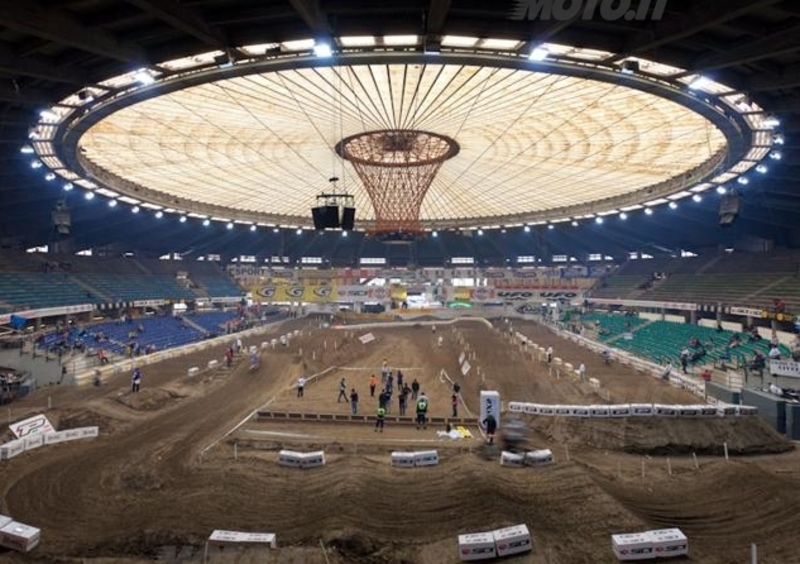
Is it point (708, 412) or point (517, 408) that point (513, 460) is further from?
point (708, 412)

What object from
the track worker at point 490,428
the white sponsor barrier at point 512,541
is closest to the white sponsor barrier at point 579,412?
the track worker at point 490,428

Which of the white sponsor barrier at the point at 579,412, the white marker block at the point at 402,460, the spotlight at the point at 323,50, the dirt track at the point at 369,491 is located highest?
the spotlight at the point at 323,50

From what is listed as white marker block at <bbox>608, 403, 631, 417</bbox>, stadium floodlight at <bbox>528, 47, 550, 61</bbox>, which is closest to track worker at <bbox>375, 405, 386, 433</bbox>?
white marker block at <bbox>608, 403, 631, 417</bbox>

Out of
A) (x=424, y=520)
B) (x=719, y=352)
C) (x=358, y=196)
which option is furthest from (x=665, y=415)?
(x=358, y=196)

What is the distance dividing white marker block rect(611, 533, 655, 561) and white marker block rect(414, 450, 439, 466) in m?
6.59

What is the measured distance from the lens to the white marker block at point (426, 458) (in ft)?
51.1

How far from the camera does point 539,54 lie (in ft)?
46.2

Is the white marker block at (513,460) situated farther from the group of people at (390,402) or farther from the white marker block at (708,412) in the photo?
the white marker block at (708,412)

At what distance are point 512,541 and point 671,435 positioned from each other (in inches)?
488

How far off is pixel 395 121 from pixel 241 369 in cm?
1979

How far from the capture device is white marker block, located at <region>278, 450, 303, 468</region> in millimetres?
15416

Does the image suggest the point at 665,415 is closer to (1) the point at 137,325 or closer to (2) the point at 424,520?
(2) the point at 424,520

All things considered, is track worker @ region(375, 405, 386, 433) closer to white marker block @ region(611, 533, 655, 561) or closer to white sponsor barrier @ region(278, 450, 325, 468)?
white sponsor barrier @ region(278, 450, 325, 468)

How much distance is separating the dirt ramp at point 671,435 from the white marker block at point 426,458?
6.64m
